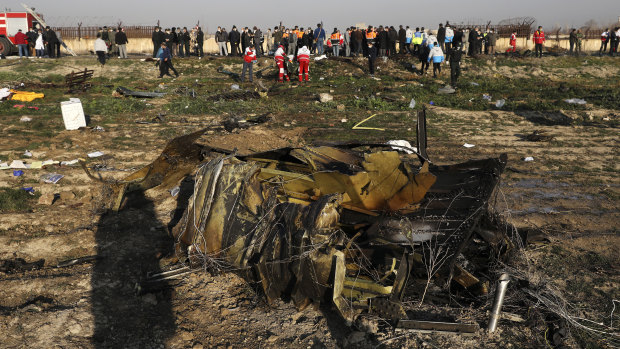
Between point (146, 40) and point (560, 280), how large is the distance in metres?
26.8

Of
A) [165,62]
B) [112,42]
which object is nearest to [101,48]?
[112,42]

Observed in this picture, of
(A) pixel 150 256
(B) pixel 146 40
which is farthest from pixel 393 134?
(B) pixel 146 40

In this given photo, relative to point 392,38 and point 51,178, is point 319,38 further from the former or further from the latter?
point 51,178

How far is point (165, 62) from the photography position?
17953 millimetres

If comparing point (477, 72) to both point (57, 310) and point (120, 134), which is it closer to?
point (120, 134)

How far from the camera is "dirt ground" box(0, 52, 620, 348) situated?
4.68 m

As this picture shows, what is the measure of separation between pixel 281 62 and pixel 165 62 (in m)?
4.69

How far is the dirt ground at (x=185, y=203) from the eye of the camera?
184 inches

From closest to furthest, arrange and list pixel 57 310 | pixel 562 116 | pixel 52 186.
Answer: pixel 57 310 → pixel 52 186 → pixel 562 116

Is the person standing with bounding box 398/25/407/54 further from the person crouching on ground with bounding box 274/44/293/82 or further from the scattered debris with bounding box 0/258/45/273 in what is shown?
the scattered debris with bounding box 0/258/45/273

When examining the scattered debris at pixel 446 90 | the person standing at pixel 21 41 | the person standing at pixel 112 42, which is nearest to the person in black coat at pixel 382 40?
the scattered debris at pixel 446 90

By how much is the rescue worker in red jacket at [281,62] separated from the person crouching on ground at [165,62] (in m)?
4.21

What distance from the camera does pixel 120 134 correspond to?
11.7 metres

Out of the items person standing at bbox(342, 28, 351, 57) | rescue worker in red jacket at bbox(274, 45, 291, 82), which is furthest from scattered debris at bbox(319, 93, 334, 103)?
person standing at bbox(342, 28, 351, 57)
